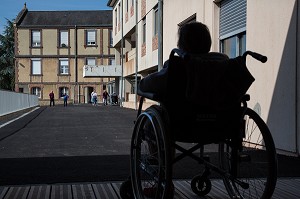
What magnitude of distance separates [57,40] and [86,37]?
404cm

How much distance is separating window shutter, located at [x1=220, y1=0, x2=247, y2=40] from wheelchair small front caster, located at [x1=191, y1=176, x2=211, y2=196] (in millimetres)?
6993

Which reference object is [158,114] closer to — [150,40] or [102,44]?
[150,40]

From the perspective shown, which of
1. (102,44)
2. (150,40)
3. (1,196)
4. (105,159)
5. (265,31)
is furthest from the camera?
(102,44)

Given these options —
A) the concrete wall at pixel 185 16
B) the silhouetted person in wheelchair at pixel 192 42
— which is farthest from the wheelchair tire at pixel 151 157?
the concrete wall at pixel 185 16

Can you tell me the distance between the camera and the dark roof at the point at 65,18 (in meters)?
66.6

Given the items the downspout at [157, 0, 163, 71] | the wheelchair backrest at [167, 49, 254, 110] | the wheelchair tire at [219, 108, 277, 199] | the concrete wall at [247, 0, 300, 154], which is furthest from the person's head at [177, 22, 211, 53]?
the downspout at [157, 0, 163, 71]

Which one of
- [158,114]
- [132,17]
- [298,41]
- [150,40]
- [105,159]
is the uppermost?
[132,17]

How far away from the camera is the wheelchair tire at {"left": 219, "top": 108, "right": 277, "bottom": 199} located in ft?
11.1

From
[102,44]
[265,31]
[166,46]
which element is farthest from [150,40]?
[102,44]

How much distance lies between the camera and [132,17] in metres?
33.8

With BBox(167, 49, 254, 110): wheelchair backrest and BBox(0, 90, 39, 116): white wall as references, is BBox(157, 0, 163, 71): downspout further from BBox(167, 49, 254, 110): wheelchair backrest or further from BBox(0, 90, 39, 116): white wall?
BBox(167, 49, 254, 110): wheelchair backrest

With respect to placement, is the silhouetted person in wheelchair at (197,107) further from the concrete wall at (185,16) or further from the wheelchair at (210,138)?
the concrete wall at (185,16)

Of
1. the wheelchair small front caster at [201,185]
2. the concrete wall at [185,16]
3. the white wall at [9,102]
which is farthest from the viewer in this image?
the white wall at [9,102]

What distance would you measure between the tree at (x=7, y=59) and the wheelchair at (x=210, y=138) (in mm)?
79525
